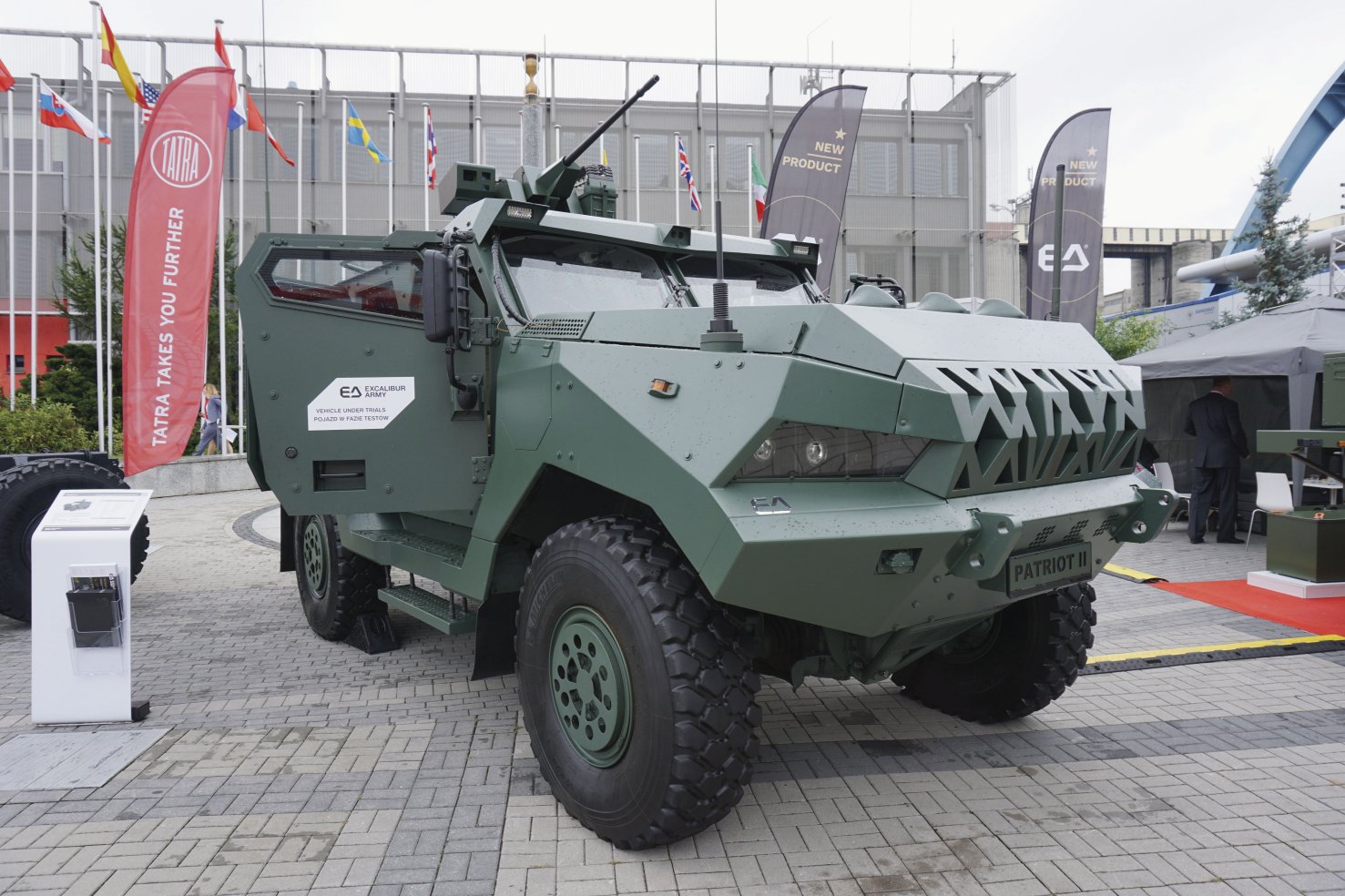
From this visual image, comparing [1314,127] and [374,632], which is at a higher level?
[1314,127]

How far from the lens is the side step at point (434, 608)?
455 centimetres

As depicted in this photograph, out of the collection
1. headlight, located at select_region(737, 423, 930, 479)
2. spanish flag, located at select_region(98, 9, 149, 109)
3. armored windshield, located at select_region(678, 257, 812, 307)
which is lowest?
headlight, located at select_region(737, 423, 930, 479)

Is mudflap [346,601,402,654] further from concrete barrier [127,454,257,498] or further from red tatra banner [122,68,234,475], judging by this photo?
concrete barrier [127,454,257,498]

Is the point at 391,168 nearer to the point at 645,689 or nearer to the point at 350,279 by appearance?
the point at 350,279

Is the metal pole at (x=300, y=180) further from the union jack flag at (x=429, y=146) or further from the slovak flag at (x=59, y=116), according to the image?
the slovak flag at (x=59, y=116)

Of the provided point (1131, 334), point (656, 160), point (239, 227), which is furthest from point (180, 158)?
point (1131, 334)

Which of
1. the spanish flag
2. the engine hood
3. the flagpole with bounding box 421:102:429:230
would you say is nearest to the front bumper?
the engine hood

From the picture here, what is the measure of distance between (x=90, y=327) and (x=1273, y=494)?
22.3m

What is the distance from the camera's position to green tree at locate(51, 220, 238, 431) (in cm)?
1891

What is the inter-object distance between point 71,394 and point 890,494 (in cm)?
2039

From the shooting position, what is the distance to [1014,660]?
434cm

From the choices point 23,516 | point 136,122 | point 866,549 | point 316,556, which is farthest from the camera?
point 136,122

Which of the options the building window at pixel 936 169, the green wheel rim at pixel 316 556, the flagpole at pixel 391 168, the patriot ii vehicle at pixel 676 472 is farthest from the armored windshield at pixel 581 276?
the building window at pixel 936 169

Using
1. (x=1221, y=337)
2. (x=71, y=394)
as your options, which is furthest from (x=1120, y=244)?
(x=71, y=394)
